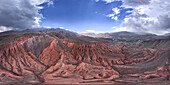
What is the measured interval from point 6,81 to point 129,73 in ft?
103

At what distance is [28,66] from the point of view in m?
36.8

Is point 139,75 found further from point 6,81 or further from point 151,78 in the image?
point 6,81

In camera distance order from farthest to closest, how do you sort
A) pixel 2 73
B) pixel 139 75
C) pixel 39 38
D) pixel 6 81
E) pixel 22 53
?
pixel 39 38 < pixel 22 53 < pixel 139 75 < pixel 2 73 < pixel 6 81

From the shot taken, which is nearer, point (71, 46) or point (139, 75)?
point (139, 75)

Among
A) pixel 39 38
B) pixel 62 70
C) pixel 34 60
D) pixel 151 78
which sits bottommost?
pixel 151 78

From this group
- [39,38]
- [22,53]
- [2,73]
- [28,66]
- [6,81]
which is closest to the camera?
[6,81]

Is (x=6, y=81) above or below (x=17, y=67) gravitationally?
below

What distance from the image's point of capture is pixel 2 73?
31.1 m

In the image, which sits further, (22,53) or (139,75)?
(22,53)

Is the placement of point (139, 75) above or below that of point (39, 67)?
below

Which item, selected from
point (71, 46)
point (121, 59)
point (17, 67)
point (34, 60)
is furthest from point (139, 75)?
point (17, 67)

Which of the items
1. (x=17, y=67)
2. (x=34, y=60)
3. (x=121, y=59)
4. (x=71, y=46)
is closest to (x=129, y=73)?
(x=121, y=59)

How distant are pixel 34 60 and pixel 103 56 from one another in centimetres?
2395

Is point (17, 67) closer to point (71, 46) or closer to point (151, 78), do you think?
point (71, 46)
